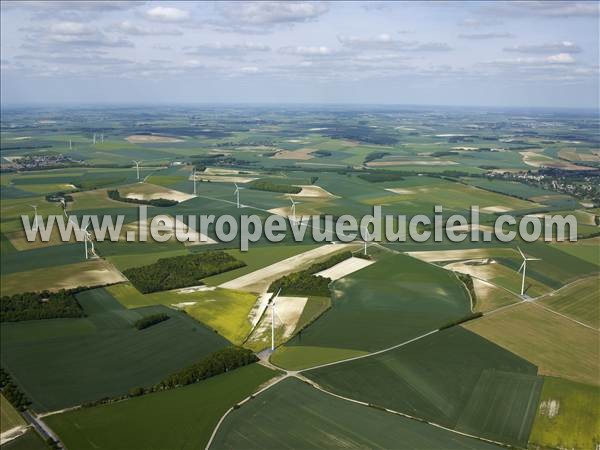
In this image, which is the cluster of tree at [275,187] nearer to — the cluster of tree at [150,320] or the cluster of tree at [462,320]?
the cluster of tree at [462,320]

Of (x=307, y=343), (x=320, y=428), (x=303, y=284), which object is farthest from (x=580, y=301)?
(x=320, y=428)

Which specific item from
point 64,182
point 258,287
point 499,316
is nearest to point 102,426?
point 258,287

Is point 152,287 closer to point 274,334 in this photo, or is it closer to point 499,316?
point 274,334

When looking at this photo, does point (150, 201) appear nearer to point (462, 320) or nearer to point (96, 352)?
point (96, 352)

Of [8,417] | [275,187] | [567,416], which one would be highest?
[275,187]

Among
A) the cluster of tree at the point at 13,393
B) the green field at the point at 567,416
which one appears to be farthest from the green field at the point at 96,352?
the green field at the point at 567,416
